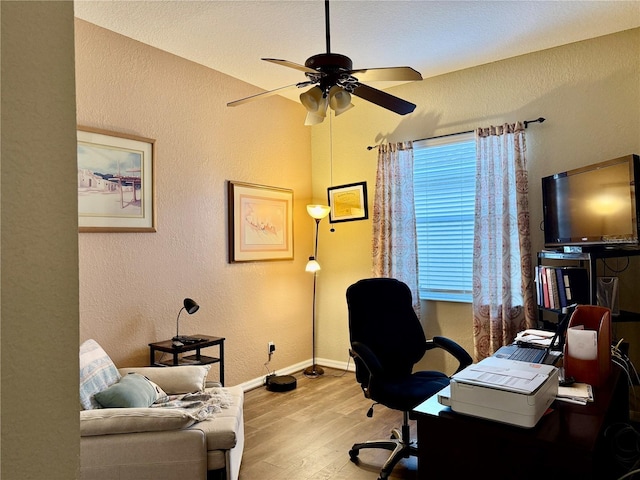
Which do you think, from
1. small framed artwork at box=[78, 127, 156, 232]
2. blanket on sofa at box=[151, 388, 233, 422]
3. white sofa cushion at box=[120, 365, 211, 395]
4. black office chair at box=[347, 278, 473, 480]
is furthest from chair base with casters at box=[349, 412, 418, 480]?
small framed artwork at box=[78, 127, 156, 232]

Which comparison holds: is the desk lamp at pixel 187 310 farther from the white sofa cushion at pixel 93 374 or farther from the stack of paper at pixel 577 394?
the stack of paper at pixel 577 394

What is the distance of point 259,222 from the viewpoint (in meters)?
4.31

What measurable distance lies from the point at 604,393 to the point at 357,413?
2.15m

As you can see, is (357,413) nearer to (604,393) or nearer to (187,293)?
(187,293)

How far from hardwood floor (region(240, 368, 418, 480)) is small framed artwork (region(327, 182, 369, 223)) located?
5.55 feet

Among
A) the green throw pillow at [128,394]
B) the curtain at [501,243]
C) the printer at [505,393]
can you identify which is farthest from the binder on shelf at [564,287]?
the green throw pillow at [128,394]

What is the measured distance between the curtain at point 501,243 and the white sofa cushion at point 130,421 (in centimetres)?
260

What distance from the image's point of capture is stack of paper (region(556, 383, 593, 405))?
166 centimetres

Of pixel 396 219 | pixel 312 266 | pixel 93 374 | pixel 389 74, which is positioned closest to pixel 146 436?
pixel 93 374

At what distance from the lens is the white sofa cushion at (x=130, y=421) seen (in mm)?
2125

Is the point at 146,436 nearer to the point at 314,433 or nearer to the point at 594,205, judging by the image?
the point at 314,433

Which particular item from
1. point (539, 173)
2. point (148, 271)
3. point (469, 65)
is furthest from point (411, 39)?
point (148, 271)

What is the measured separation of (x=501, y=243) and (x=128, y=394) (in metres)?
3.00

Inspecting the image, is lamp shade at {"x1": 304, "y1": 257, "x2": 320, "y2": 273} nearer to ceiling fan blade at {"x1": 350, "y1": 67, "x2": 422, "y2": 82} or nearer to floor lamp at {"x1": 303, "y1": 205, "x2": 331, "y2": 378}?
floor lamp at {"x1": 303, "y1": 205, "x2": 331, "y2": 378}
